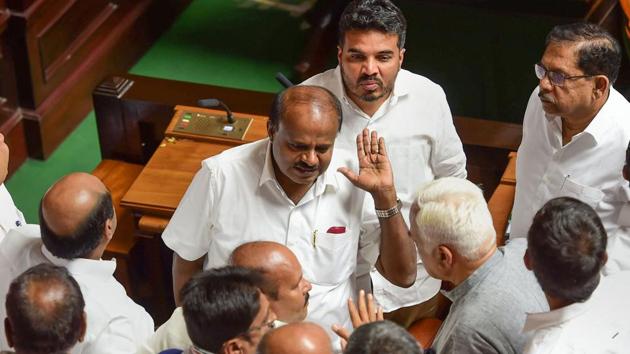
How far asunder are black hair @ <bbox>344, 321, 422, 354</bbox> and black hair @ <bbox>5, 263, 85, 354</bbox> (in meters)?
0.64

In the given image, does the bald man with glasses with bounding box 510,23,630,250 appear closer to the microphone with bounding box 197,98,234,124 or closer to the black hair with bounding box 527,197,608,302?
the black hair with bounding box 527,197,608,302

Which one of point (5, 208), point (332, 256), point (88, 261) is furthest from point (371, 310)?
point (5, 208)

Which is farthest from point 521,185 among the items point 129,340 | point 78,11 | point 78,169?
point 78,11

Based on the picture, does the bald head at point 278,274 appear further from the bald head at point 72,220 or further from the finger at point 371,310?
the bald head at point 72,220

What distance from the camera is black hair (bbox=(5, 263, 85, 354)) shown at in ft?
7.54

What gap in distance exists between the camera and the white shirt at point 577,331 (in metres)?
2.34

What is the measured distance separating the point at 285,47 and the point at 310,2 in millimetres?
357

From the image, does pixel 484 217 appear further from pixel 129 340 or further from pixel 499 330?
pixel 129 340

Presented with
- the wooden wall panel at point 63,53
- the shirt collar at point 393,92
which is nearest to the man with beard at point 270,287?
the shirt collar at point 393,92

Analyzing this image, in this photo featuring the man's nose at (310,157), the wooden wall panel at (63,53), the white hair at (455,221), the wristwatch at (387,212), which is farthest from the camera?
the wooden wall panel at (63,53)

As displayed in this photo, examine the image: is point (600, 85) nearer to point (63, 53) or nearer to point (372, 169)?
point (372, 169)

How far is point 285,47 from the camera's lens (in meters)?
5.89

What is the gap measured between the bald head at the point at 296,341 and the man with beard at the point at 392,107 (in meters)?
0.98

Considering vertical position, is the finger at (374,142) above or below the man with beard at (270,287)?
above
